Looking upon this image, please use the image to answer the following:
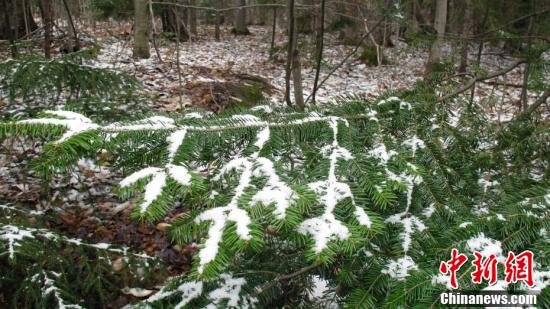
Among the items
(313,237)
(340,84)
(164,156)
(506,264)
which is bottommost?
(340,84)

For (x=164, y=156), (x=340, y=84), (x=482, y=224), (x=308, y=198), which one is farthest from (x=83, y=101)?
(x=340, y=84)

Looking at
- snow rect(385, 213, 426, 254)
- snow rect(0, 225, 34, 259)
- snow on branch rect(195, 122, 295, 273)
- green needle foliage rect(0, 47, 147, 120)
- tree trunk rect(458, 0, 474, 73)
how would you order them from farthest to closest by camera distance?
1. tree trunk rect(458, 0, 474, 73)
2. green needle foliage rect(0, 47, 147, 120)
3. snow rect(0, 225, 34, 259)
4. snow rect(385, 213, 426, 254)
5. snow on branch rect(195, 122, 295, 273)

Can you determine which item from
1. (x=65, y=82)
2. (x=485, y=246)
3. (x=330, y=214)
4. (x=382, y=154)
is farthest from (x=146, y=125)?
(x=65, y=82)

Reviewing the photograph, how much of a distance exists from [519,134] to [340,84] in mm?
8647

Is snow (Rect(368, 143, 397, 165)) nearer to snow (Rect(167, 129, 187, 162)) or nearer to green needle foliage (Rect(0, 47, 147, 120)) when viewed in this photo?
snow (Rect(167, 129, 187, 162))

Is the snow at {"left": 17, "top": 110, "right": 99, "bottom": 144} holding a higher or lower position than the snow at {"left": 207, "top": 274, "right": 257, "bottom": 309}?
higher

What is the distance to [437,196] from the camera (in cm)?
136

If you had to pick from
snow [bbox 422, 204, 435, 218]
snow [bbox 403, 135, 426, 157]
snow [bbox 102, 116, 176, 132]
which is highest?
snow [bbox 102, 116, 176, 132]

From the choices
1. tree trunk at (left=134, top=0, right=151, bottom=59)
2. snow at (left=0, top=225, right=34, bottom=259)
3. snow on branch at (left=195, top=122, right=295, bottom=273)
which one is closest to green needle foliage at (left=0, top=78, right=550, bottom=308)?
snow on branch at (left=195, top=122, right=295, bottom=273)

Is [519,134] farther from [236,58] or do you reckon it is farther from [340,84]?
[236,58]

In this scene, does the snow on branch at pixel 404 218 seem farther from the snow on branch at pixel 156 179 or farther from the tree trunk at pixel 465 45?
the tree trunk at pixel 465 45

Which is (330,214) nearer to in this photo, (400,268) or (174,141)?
(400,268)

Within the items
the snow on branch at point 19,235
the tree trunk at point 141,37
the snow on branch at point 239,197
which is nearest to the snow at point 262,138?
the snow on branch at point 239,197

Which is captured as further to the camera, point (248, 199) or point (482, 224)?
point (482, 224)
